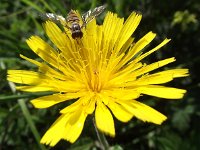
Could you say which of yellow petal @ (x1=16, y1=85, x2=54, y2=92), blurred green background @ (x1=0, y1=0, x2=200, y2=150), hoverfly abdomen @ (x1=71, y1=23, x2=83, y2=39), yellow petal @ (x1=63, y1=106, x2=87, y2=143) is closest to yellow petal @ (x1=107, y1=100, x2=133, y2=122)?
yellow petal @ (x1=63, y1=106, x2=87, y2=143)

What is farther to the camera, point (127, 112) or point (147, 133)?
point (147, 133)

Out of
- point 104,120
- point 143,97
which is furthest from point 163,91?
point 143,97

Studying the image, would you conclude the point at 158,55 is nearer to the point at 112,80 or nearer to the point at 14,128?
the point at 112,80

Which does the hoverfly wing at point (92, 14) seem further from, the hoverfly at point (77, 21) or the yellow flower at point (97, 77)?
the yellow flower at point (97, 77)

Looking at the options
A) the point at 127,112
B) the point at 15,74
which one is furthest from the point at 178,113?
the point at 15,74

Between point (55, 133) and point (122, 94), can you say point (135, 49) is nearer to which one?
point (122, 94)

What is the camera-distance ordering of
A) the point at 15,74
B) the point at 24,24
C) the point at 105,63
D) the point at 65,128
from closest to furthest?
the point at 65,128 → the point at 15,74 → the point at 105,63 → the point at 24,24

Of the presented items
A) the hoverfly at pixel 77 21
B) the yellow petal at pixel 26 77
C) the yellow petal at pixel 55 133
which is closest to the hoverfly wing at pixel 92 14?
the hoverfly at pixel 77 21

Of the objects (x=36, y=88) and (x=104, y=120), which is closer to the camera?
(x=104, y=120)
